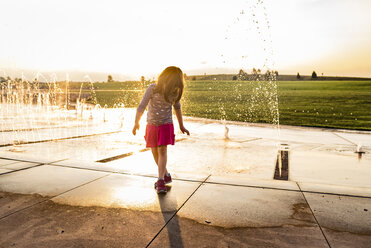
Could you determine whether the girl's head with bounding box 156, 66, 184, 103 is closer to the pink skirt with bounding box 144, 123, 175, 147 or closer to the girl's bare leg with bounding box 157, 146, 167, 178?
the pink skirt with bounding box 144, 123, 175, 147

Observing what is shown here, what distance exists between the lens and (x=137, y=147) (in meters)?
6.59

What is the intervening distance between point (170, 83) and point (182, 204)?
1.42 metres

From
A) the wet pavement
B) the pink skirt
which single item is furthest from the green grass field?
the pink skirt

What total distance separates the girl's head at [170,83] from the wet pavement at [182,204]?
1192 millimetres

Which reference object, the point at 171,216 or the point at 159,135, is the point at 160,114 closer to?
the point at 159,135

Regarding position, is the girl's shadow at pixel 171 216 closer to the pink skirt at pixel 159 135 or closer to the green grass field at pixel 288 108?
the pink skirt at pixel 159 135

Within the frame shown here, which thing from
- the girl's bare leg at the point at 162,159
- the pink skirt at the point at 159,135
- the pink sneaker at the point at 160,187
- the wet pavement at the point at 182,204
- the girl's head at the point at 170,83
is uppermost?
the girl's head at the point at 170,83

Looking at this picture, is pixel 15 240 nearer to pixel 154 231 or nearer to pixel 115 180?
pixel 154 231

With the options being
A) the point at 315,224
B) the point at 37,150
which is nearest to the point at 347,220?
the point at 315,224

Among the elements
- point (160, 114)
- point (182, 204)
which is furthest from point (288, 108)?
point (182, 204)

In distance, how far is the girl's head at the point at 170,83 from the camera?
3.52 meters

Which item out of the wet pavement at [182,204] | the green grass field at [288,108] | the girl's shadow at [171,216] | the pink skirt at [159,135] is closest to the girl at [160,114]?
the pink skirt at [159,135]

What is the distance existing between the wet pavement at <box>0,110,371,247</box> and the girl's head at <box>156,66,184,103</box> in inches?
46.9

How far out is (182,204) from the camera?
10.3 ft
